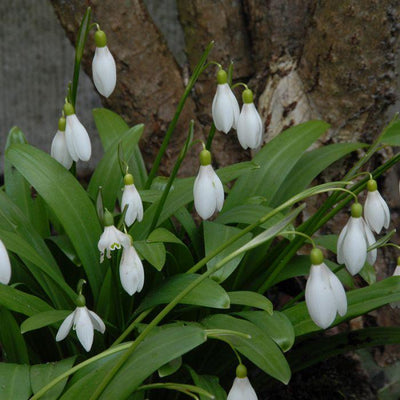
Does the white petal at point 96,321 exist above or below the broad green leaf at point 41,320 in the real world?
below

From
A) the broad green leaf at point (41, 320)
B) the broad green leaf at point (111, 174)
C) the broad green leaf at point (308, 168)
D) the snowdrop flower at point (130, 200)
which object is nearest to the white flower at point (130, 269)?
the snowdrop flower at point (130, 200)

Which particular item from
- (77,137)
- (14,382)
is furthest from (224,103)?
(14,382)

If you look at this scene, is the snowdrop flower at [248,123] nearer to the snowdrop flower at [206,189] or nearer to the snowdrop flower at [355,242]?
the snowdrop flower at [206,189]

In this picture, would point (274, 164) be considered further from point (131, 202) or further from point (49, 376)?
point (49, 376)

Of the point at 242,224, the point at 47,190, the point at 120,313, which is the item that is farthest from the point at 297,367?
the point at 47,190

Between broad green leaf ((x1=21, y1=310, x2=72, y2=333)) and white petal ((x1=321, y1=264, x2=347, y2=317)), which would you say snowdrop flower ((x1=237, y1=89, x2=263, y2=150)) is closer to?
white petal ((x1=321, y1=264, x2=347, y2=317))

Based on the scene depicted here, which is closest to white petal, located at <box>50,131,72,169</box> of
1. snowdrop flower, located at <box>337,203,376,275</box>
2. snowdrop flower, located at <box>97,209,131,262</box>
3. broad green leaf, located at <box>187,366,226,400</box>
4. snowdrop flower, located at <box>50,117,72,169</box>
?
snowdrop flower, located at <box>50,117,72,169</box>

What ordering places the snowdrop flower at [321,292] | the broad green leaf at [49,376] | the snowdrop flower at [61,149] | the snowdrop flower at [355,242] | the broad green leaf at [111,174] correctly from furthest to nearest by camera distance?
the broad green leaf at [111,174] → the snowdrop flower at [61,149] → the broad green leaf at [49,376] → the snowdrop flower at [355,242] → the snowdrop flower at [321,292]

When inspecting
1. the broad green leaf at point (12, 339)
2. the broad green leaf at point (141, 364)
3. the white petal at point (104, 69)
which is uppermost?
the white petal at point (104, 69)
